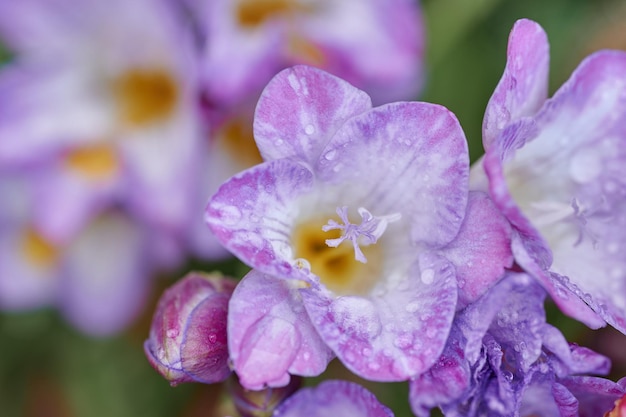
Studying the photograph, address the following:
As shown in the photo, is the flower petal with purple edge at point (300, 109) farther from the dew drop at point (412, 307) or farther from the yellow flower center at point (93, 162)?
the yellow flower center at point (93, 162)

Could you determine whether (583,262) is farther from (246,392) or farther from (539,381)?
(246,392)

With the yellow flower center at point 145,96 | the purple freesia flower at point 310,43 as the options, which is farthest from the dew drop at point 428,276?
the yellow flower center at point 145,96

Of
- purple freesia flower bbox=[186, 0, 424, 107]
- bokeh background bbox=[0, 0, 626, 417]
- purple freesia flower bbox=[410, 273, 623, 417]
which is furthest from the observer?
bokeh background bbox=[0, 0, 626, 417]

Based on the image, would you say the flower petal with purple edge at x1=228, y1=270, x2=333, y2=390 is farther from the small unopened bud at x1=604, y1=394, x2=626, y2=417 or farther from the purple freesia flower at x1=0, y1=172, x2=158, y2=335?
the purple freesia flower at x1=0, y1=172, x2=158, y2=335

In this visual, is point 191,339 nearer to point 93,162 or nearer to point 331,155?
point 331,155

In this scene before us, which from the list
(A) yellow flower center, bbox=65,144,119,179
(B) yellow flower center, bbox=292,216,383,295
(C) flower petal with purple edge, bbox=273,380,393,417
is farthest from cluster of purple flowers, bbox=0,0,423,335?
(C) flower petal with purple edge, bbox=273,380,393,417

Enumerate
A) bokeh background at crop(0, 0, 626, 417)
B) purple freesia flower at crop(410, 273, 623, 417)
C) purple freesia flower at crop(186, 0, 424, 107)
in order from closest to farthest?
purple freesia flower at crop(410, 273, 623, 417)
purple freesia flower at crop(186, 0, 424, 107)
bokeh background at crop(0, 0, 626, 417)

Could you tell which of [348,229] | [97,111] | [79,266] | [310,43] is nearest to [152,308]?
[79,266]
